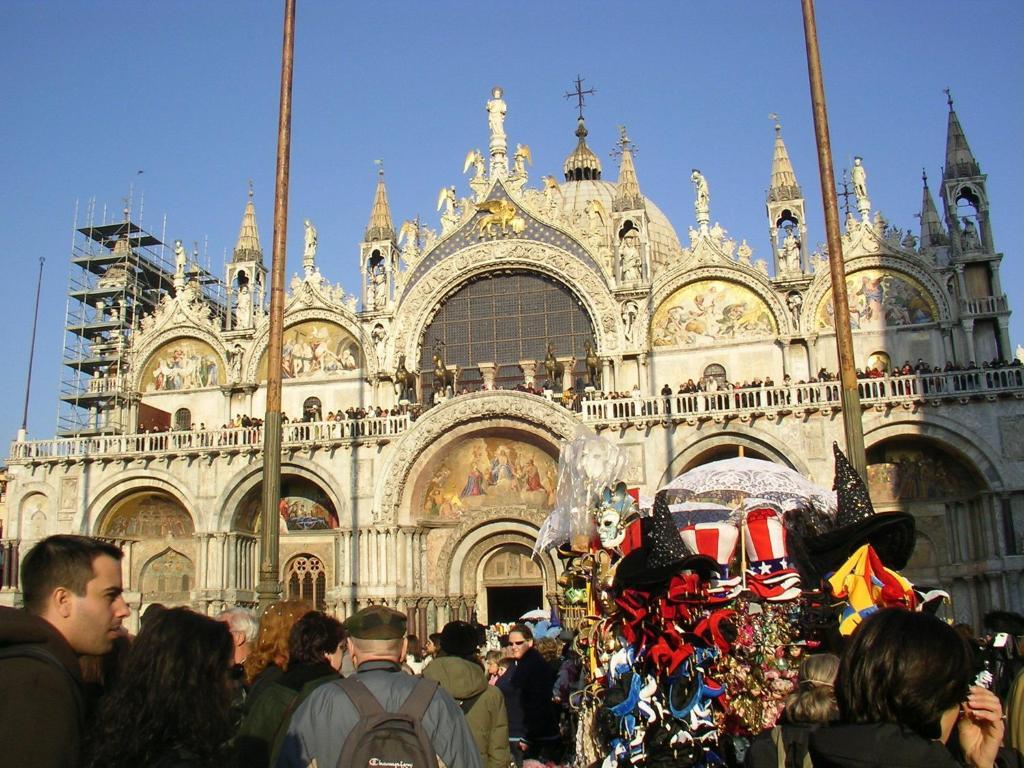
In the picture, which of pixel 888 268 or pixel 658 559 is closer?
pixel 658 559

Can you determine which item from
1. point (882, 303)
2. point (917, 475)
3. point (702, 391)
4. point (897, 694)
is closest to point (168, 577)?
point (702, 391)

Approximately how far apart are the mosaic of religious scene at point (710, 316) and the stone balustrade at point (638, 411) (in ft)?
9.67

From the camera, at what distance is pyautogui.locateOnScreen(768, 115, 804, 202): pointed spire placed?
98.6 feet

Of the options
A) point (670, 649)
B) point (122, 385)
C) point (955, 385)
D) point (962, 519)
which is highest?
point (122, 385)

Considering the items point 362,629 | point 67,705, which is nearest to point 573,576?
point 362,629

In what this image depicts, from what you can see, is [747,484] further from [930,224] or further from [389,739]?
[930,224]

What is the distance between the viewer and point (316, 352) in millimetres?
32250

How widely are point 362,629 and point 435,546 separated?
82.6 feet

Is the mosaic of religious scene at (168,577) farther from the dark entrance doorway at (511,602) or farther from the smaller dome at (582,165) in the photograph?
the smaller dome at (582,165)

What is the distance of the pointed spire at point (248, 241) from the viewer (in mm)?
33781

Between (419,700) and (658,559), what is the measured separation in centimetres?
512

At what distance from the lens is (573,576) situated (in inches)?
416

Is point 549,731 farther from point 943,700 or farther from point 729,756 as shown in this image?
point 943,700

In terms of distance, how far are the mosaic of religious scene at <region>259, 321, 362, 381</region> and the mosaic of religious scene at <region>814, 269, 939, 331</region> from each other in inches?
552
